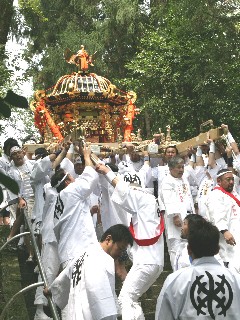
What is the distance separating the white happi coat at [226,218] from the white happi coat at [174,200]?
3.25 feet

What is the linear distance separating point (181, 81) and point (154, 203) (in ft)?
54.9

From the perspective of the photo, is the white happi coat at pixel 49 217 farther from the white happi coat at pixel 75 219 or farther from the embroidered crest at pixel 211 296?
the embroidered crest at pixel 211 296

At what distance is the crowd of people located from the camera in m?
4.68

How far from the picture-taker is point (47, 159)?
920 centimetres

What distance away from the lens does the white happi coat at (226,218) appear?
923cm

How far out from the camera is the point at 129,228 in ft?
27.1

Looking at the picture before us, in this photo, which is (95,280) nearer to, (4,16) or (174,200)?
(174,200)

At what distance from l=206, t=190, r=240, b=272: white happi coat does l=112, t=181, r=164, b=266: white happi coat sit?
1285 millimetres

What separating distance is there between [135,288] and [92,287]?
2.99 m

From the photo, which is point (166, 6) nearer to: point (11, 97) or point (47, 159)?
point (47, 159)

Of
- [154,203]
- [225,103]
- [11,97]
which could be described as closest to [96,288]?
[11,97]

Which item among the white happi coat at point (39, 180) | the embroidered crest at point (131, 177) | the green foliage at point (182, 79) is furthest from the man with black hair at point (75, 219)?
the green foliage at point (182, 79)

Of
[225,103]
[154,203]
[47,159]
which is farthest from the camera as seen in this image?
[225,103]

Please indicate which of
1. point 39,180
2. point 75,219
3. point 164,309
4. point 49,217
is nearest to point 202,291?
point 164,309
